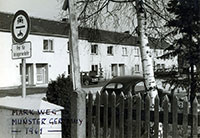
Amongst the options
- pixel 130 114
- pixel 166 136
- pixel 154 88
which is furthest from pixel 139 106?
pixel 154 88

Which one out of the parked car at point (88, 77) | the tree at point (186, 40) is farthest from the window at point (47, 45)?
the tree at point (186, 40)

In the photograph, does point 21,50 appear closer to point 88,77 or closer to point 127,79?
point 88,77

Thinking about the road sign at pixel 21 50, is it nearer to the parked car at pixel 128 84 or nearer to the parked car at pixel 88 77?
the parked car at pixel 88 77

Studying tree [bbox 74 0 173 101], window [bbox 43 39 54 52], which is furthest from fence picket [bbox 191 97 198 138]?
window [bbox 43 39 54 52]

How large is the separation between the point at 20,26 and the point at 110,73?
2.28 m

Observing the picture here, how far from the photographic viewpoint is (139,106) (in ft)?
8.76

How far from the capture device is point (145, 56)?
3.48 m

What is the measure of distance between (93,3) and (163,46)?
4.23 feet

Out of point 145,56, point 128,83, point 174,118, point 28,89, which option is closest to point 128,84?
point 128,83

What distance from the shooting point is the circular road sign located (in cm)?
276

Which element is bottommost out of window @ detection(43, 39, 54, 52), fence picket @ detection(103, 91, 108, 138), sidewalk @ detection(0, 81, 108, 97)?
fence picket @ detection(103, 91, 108, 138)

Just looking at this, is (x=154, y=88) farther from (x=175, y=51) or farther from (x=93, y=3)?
(x=93, y=3)

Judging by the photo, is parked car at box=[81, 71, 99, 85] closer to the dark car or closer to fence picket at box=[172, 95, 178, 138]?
the dark car

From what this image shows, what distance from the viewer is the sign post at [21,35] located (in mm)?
2746
